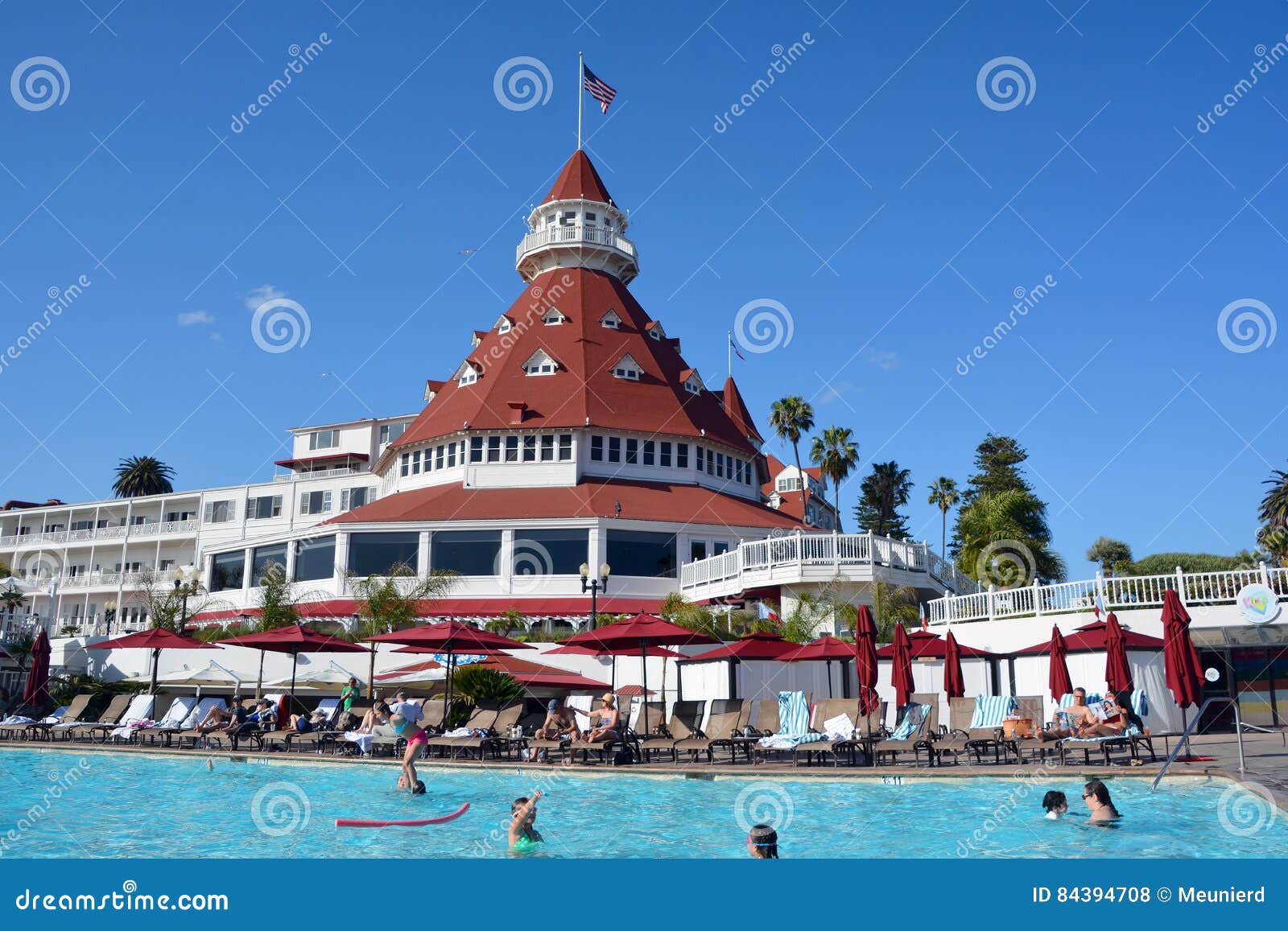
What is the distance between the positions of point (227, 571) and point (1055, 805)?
45294 mm

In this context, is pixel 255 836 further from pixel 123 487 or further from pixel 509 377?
pixel 123 487

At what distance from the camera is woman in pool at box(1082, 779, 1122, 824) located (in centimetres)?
1194

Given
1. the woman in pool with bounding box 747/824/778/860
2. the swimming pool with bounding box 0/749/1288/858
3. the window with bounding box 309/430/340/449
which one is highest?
the window with bounding box 309/430/340/449

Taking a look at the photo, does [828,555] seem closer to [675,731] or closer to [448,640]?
[675,731]

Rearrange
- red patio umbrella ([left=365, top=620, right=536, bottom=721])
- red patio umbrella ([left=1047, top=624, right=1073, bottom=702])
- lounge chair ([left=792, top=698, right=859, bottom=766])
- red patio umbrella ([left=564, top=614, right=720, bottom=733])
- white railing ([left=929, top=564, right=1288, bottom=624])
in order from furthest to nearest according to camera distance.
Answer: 1. white railing ([left=929, top=564, right=1288, bottom=624])
2. red patio umbrella ([left=365, top=620, right=536, bottom=721])
3. red patio umbrella ([left=1047, top=624, right=1073, bottom=702])
4. red patio umbrella ([left=564, top=614, right=720, bottom=733])
5. lounge chair ([left=792, top=698, right=859, bottom=766])

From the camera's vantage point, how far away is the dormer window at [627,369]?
160 feet

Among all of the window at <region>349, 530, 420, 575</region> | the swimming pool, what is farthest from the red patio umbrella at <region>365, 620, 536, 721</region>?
the window at <region>349, 530, 420, 575</region>

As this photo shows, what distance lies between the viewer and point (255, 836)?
12.1 meters

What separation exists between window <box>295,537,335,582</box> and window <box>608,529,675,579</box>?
11711 mm

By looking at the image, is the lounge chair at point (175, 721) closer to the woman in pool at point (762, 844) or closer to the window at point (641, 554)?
the window at point (641, 554)

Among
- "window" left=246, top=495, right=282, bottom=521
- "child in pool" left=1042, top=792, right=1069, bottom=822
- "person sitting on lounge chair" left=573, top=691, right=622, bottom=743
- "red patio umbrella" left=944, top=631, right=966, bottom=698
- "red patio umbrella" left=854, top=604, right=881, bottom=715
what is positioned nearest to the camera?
"child in pool" left=1042, top=792, right=1069, bottom=822

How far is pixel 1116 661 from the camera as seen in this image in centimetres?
1925

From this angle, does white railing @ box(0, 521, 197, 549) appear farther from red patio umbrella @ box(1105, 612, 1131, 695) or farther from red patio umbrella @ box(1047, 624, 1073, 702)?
red patio umbrella @ box(1105, 612, 1131, 695)

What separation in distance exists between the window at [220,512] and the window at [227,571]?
426 inches
